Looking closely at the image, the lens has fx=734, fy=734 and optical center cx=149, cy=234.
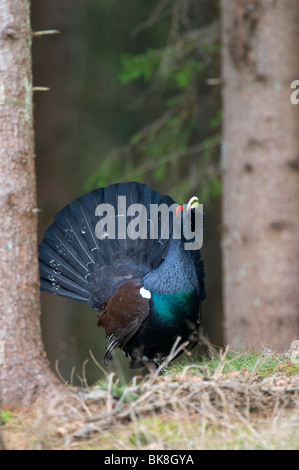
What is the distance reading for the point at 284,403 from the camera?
12.8 feet

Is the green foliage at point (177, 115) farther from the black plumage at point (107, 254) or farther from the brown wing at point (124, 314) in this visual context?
the brown wing at point (124, 314)

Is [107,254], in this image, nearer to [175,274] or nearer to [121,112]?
[175,274]

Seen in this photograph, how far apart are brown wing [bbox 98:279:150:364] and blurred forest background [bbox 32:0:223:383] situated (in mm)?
2283

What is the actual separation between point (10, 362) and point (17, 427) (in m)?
0.44

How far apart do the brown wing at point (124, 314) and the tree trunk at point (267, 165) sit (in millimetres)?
1867

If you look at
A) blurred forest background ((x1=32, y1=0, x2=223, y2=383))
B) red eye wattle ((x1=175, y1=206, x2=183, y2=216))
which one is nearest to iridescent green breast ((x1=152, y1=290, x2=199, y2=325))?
red eye wattle ((x1=175, y1=206, x2=183, y2=216))

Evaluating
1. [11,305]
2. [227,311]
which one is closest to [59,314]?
[227,311]

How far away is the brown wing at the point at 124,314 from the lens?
19.7 ft

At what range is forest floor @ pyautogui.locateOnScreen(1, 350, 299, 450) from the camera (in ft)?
11.5

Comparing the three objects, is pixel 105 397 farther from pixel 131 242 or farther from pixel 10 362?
pixel 131 242

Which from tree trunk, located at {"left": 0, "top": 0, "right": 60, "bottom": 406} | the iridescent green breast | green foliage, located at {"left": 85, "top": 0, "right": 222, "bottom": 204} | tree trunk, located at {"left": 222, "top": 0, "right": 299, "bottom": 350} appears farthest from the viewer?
green foliage, located at {"left": 85, "top": 0, "right": 222, "bottom": 204}

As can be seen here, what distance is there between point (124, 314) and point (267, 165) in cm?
259

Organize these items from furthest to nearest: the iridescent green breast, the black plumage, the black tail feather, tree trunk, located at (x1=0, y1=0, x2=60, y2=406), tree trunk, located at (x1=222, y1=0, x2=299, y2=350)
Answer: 1. tree trunk, located at (x1=222, y1=0, x2=299, y2=350)
2. the black tail feather
3. the black plumage
4. the iridescent green breast
5. tree trunk, located at (x1=0, y1=0, x2=60, y2=406)

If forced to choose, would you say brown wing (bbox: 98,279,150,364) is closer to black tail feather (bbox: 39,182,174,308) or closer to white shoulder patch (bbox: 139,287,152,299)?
white shoulder patch (bbox: 139,287,152,299)
